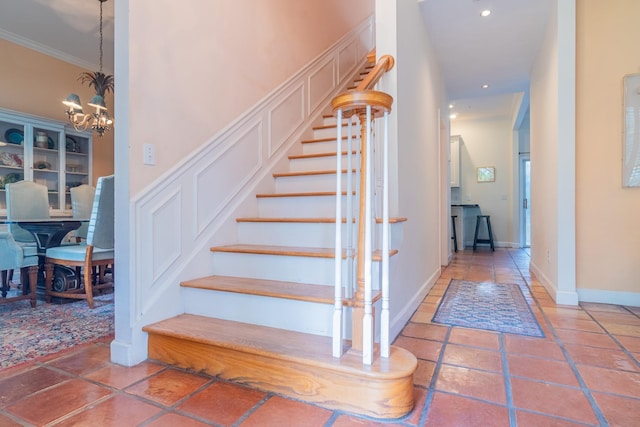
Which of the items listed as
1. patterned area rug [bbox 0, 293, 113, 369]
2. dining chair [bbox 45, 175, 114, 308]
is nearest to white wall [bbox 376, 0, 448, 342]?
patterned area rug [bbox 0, 293, 113, 369]

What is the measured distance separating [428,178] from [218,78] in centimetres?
210

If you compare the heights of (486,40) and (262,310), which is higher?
(486,40)

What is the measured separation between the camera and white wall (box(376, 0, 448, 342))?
2.10m

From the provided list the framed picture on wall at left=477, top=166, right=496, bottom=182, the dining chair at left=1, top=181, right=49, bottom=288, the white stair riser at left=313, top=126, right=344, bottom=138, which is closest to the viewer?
the dining chair at left=1, top=181, right=49, bottom=288

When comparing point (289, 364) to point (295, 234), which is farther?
point (295, 234)

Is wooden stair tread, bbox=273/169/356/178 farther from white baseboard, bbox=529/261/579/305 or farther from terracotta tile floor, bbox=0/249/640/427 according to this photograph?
white baseboard, bbox=529/261/579/305

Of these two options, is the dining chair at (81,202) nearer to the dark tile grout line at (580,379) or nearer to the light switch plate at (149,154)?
Result: the light switch plate at (149,154)

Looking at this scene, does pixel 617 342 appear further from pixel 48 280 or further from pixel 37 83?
pixel 37 83

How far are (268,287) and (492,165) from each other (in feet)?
21.5

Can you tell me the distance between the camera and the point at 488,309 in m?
2.53

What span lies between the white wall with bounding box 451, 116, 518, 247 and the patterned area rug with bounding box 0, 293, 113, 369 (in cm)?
664

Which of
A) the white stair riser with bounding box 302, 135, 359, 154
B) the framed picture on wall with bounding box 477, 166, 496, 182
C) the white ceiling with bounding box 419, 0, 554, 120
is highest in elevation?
the white ceiling with bounding box 419, 0, 554, 120

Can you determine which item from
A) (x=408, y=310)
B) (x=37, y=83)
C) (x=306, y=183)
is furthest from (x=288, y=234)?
(x=37, y=83)

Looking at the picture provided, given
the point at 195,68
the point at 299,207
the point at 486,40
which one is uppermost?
the point at 486,40
